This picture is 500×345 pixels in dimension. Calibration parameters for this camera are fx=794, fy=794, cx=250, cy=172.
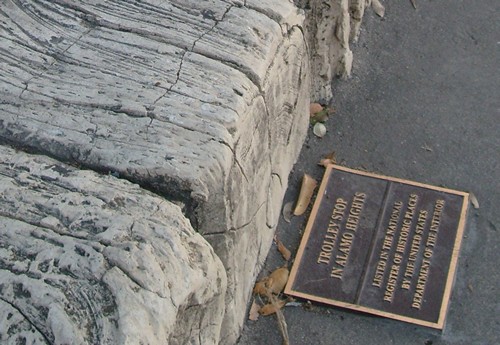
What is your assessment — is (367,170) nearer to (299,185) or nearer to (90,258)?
(299,185)

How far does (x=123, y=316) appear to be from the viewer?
2.22 metres

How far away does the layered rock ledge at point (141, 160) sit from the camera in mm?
2297

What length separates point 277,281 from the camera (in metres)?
3.47

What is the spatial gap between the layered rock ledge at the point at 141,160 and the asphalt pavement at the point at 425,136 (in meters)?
0.40

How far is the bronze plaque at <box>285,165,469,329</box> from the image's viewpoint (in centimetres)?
337

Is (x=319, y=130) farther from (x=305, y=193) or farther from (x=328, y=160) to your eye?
(x=305, y=193)

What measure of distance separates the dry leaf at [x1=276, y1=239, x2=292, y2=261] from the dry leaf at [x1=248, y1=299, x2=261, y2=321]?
0.28 m

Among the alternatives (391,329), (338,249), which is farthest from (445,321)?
(338,249)

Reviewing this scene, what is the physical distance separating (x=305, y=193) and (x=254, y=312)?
27.1 inches

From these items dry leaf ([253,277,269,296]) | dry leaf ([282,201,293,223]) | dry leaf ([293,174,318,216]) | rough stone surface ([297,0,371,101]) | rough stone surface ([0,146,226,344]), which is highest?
rough stone surface ([0,146,226,344])

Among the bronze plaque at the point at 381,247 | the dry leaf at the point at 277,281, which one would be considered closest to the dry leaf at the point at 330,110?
the bronze plaque at the point at 381,247

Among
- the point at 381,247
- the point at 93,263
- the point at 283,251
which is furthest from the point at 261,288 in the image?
the point at 93,263

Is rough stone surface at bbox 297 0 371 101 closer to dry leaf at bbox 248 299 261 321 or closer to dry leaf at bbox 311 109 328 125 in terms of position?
dry leaf at bbox 311 109 328 125

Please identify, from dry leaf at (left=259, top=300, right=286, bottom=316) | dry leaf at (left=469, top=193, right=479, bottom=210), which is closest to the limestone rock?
dry leaf at (left=259, top=300, right=286, bottom=316)
